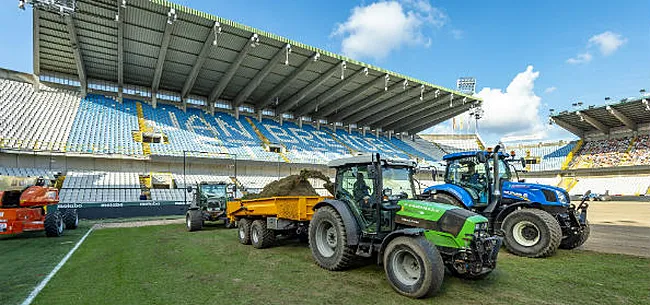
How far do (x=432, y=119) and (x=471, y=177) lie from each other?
108 ft

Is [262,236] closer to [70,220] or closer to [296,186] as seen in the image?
[296,186]

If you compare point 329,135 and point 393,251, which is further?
point 329,135

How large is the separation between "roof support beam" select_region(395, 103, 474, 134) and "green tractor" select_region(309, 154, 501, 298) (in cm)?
3302

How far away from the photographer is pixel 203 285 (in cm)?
502

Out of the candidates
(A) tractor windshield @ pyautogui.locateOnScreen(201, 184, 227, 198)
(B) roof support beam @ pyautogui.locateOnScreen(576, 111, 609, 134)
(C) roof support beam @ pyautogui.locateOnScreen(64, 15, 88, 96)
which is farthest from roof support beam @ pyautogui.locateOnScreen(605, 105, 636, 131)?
(C) roof support beam @ pyautogui.locateOnScreen(64, 15, 88, 96)

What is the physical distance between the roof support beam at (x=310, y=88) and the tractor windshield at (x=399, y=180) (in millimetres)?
19200

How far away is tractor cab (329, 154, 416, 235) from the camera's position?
5.41 metres

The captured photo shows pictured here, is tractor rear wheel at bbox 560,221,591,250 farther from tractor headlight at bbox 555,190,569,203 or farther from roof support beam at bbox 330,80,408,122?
roof support beam at bbox 330,80,408,122

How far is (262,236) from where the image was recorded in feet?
26.5

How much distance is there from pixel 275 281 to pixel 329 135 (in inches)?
1216

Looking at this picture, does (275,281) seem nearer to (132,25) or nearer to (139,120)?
(132,25)

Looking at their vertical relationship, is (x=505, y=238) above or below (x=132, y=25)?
below

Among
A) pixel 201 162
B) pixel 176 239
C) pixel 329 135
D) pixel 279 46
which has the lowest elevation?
pixel 176 239

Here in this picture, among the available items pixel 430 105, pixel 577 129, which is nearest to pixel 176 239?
pixel 430 105
